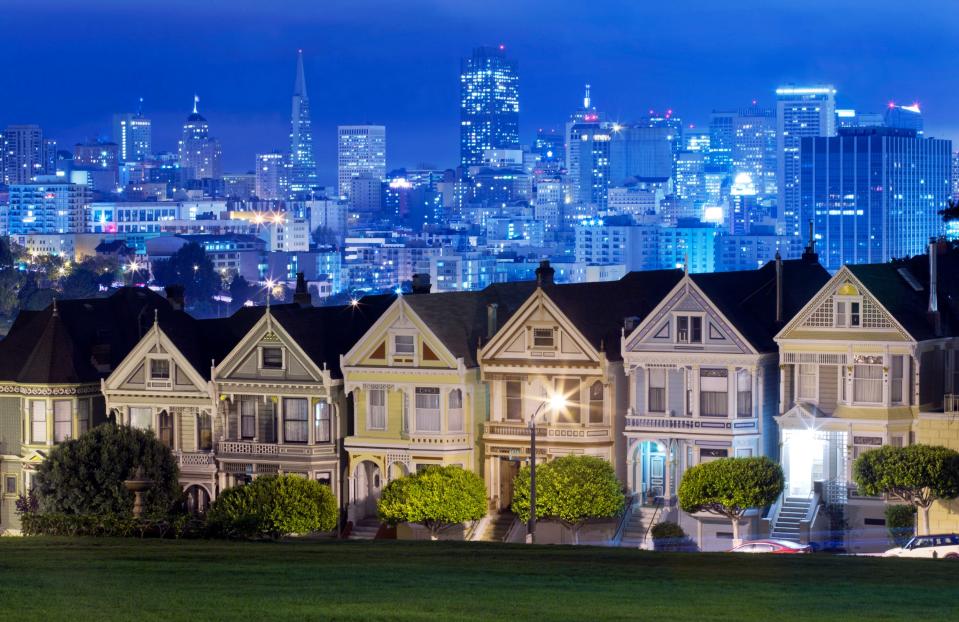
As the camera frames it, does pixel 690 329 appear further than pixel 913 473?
Yes

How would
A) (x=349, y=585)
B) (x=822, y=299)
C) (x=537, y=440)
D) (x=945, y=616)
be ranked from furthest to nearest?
(x=537, y=440) → (x=822, y=299) → (x=349, y=585) → (x=945, y=616)

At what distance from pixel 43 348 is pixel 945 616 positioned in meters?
33.5

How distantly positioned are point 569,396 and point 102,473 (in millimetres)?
11917

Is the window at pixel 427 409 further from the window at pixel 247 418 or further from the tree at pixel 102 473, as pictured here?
the tree at pixel 102 473

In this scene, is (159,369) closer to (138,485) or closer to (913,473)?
(138,485)

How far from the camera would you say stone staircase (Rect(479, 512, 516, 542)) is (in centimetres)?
5049

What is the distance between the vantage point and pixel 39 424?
2223 inches

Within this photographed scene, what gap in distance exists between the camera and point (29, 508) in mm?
53031

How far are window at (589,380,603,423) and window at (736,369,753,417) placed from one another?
3.74 meters

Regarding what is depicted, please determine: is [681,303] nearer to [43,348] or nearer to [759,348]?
[759,348]

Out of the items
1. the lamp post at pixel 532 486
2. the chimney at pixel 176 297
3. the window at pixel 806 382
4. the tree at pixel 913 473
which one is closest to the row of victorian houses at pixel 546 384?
the window at pixel 806 382

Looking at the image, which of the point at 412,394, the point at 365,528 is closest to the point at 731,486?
the point at 412,394

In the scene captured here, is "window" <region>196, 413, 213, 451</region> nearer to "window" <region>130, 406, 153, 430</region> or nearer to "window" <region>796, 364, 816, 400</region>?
"window" <region>130, 406, 153, 430</region>

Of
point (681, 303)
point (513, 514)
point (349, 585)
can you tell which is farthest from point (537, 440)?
point (349, 585)
